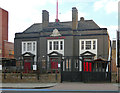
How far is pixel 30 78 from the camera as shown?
2122 centimetres

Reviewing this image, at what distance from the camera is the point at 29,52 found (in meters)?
32.5

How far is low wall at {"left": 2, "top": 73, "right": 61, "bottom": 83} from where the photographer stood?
2084cm

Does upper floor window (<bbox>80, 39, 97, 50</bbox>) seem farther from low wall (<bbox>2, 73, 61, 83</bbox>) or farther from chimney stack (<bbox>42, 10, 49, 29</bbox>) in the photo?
low wall (<bbox>2, 73, 61, 83</bbox>)

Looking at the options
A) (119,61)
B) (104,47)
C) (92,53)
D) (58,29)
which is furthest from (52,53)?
(119,61)

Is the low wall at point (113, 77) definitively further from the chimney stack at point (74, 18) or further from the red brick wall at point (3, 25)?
the red brick wall at point (3, 25)

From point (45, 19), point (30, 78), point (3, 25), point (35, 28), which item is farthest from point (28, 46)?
point (3, 25)

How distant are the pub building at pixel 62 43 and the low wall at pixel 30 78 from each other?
22.2 feet

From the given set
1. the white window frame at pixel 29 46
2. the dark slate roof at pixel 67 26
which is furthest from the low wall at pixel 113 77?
the white window frame at pixel 29 46

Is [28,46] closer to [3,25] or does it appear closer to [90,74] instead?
[3,25]

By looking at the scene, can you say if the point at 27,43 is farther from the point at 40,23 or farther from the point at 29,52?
the point at 40,23

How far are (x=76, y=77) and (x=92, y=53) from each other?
357 inches

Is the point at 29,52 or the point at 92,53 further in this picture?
the point at 29,52

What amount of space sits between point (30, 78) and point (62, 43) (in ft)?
37.7

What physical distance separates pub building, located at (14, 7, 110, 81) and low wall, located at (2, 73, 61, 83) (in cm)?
678
